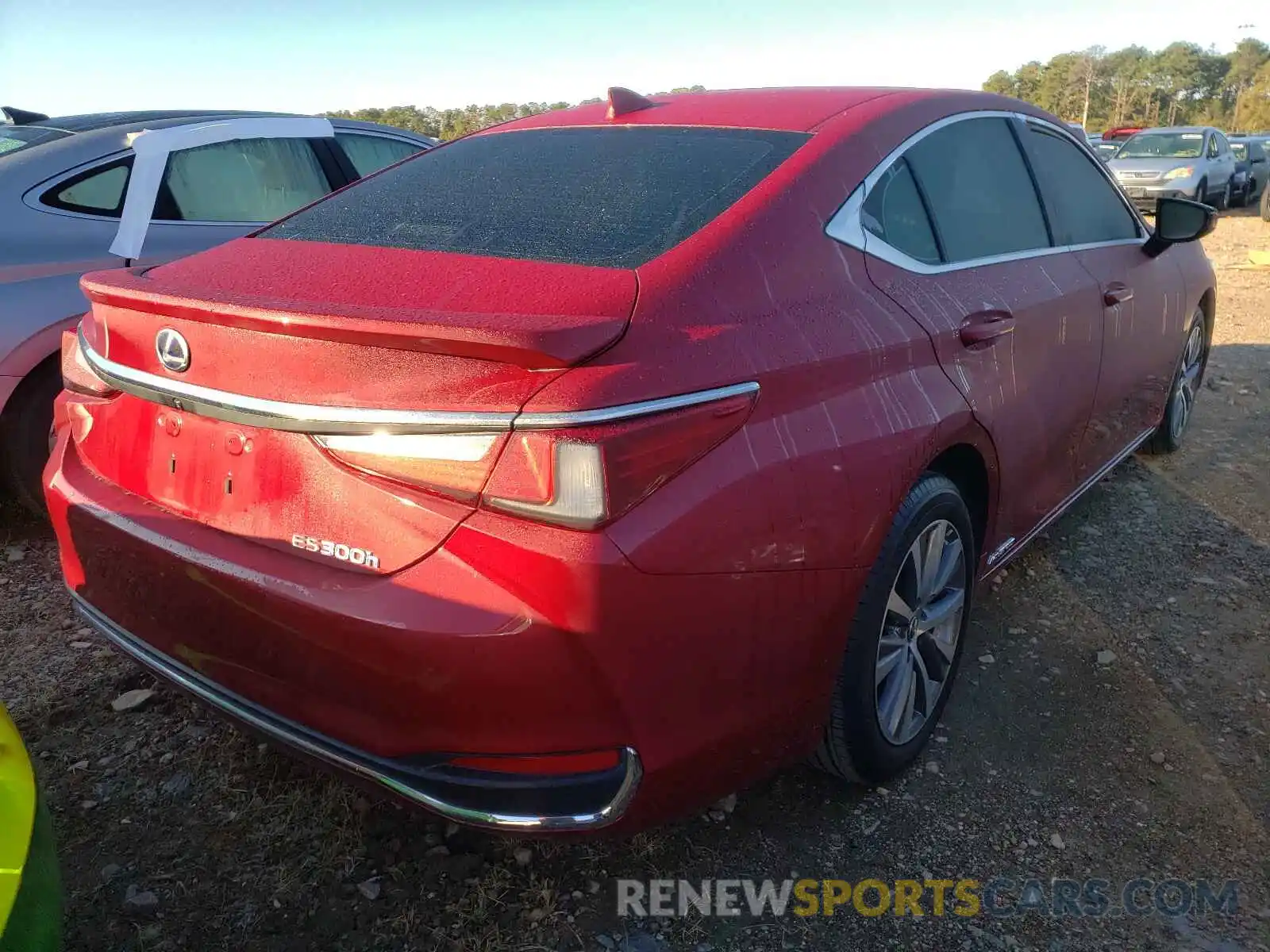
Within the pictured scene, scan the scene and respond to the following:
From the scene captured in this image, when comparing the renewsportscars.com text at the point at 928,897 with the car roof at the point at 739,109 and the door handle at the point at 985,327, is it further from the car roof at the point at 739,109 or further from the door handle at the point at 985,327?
the car roof at the point at 739,109

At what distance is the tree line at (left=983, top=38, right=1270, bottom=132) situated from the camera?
237 ft

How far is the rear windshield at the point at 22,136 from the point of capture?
3933 millimetres

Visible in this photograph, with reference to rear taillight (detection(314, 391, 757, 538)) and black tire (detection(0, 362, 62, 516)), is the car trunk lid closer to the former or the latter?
rear taillight (detection(314, 391, 757, 538))

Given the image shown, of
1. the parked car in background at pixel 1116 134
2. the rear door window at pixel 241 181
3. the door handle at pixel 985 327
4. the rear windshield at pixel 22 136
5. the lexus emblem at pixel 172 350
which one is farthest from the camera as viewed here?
the parked car in background at pixel 1116 134

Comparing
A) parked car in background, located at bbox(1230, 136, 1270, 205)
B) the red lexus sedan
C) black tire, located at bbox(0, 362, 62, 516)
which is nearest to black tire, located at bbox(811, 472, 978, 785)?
the red lexus sedan

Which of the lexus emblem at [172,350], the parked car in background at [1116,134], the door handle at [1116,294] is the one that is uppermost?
the lexus emblem at [172,350]

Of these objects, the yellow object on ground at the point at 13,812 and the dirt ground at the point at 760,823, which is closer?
the yellow object on ground at the point at 13,812

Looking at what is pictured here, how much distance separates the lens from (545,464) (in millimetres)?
1521

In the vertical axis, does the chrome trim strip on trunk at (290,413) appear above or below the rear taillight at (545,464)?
above

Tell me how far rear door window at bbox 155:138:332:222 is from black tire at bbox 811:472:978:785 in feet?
10.8

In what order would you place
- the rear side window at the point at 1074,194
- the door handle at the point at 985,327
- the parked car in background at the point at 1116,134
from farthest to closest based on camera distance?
the parked car in background at the point at 1116,134
the rear side window at the point at 1074,194
the door handle at the point at 985,327

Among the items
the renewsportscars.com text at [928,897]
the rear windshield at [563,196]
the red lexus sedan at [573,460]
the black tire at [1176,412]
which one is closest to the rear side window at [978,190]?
the red lexus sedan at [573,460]

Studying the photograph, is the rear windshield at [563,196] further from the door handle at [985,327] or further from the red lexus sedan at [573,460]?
the door handle at [985,327]

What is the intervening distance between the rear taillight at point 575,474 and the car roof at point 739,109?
3.84 ft
